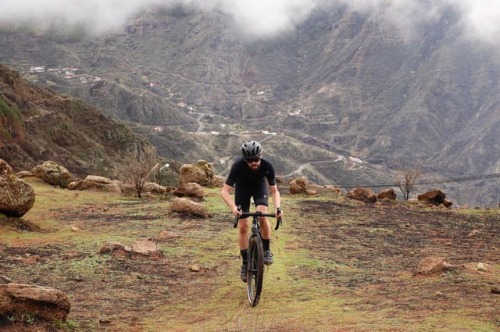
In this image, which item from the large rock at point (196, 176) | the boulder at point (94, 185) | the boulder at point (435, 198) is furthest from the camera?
the large rock at point (196, 176)

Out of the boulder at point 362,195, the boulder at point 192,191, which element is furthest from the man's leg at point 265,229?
the boulder at point 362,195

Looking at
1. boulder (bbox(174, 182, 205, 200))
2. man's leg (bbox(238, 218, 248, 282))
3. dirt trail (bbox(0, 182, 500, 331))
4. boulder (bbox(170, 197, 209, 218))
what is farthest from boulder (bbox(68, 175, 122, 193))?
man's leg (bbox(238, 218, 248, 282))

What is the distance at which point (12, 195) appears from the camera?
15797 millimetres

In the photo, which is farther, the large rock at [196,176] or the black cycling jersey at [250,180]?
the large rock at [196,176]

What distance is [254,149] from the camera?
356 inches

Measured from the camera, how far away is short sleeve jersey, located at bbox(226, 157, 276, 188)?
9383 mm

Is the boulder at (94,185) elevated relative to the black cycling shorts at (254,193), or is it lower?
elevated

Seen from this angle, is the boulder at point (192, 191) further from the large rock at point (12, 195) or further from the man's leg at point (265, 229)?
the man's leg at point (265, 229)

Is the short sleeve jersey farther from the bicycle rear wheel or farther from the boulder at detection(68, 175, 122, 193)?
the boulder at detection(68, 175, 122, 193)

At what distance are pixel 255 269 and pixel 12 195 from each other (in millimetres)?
9570

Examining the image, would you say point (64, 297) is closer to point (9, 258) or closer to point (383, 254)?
point (9, 258)

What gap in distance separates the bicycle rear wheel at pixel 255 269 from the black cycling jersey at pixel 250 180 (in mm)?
705

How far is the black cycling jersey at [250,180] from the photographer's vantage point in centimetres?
940

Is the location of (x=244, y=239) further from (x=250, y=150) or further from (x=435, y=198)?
(x=435, y=198)
